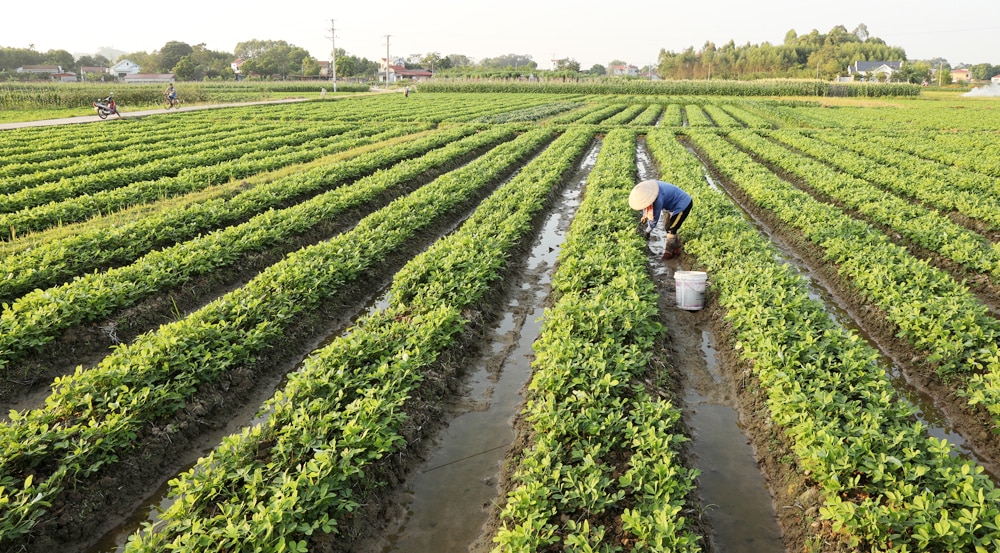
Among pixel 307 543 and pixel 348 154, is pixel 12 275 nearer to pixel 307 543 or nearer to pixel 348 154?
pixel 307 543

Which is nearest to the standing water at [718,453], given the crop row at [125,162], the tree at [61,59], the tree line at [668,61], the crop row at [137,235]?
→ the crop row at [137,235]

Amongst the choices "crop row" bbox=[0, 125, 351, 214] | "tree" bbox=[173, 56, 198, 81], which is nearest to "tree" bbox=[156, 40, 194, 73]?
"tree" bbox=[173, 56, 198, 81]

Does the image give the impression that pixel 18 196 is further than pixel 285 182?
No

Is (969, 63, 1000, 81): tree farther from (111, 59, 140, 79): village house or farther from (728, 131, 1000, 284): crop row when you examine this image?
(111, 59, 140, 79): village house

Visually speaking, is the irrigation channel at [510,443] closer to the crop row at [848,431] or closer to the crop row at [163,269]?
the crop row at [848,431]

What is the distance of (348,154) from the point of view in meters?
21.1

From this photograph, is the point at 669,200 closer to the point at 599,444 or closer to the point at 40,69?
the point at 599,444

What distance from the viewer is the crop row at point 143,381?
4.51 m

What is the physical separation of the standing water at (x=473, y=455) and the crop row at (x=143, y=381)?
98.9 inches

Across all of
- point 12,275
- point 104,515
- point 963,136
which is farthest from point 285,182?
point 963,136

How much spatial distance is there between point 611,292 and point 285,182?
10817 mm

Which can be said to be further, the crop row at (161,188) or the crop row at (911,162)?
the crop row at (911,162)

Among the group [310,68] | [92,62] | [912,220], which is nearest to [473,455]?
[912,220]

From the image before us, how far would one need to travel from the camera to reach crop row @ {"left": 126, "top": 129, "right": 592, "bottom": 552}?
390 cm
